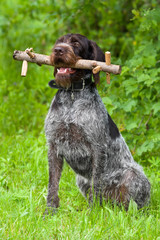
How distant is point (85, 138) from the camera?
416cm

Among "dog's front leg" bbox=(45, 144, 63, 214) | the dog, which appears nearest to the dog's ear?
the dog

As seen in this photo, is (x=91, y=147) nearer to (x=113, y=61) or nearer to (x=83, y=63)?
(x=83, y=63)

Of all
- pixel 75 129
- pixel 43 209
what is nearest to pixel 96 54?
pixel 75 129

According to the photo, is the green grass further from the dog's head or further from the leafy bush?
the dog's head

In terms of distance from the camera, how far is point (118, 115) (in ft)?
22.0

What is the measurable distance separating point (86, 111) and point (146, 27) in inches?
62.5

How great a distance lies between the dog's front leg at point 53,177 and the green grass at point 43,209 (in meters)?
0.11

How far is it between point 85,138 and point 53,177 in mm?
568

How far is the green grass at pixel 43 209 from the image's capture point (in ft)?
11.4

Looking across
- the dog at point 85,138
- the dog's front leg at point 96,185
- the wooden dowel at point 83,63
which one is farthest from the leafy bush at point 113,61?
the dog's front leg at point 96,185

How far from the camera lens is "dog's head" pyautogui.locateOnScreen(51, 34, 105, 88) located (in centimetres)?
397

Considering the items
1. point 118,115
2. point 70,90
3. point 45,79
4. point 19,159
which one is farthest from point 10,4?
point 70,90

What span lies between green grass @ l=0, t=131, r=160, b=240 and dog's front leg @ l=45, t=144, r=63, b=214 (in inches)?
4.1

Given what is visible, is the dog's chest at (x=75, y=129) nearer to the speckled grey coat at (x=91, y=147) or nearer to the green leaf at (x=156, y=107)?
the speckled grey coat at (x=91, y=147)
